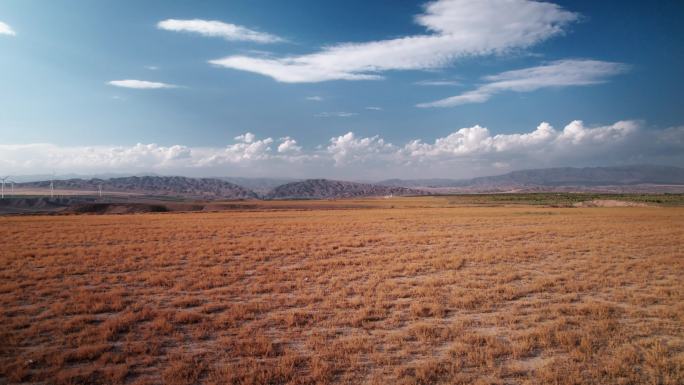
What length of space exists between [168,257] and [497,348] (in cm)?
1803

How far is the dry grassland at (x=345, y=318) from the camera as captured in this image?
711cm

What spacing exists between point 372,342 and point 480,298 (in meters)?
5.24

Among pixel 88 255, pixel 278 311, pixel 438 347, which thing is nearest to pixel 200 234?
pixel 88 255

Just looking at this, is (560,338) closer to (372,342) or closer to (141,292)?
(372,342)

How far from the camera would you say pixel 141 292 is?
13.6 meters

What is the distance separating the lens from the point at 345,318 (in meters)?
10.3

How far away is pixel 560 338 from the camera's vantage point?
8.50 m

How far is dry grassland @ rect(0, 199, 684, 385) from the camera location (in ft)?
23.3

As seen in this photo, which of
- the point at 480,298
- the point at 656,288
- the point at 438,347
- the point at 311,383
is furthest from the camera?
the point at 656,288

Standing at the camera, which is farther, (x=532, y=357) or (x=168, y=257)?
(x=168, y=257)

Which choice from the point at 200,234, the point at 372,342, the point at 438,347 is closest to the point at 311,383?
the point at 372,342

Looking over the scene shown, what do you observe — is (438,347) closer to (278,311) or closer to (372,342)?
(372,342)

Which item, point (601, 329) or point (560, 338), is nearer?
point (560, 338)

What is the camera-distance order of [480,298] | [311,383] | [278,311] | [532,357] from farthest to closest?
[480,298]
[278,311]
[532,357]
[311,383]
